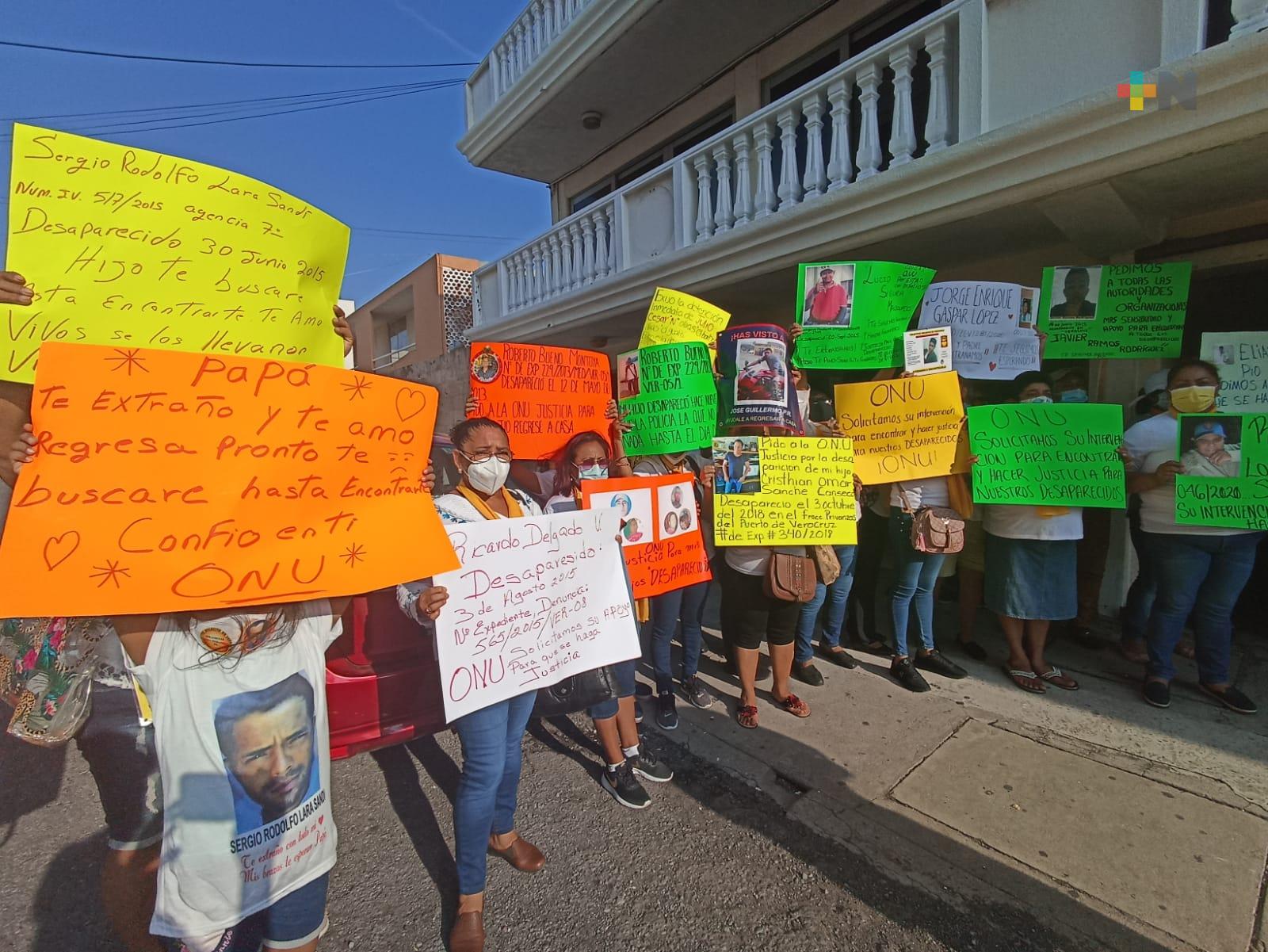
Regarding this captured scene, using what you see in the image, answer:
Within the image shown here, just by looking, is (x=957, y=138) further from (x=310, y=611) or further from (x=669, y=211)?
(x=310, y=611)

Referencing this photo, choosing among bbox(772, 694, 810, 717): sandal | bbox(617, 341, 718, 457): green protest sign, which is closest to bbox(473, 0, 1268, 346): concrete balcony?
bbox(617, 341, 718, 457): green protest sign

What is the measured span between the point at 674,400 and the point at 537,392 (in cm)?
78

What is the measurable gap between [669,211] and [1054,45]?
4037 mm

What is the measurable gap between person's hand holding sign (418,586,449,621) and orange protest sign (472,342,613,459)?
1326 millimetres

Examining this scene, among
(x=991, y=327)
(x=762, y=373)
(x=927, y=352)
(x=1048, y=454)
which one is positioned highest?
(x=991, y=327)

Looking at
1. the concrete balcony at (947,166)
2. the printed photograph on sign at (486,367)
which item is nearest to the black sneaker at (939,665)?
the concrete balcony at (947,166)

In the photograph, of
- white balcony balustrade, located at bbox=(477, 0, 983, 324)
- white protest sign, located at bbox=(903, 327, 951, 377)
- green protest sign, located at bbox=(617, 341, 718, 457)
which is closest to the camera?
green protest sign, located at bbox=(617, 341, 718, 457)

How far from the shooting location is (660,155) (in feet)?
31.4

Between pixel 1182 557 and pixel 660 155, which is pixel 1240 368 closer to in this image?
pixel 1182 557

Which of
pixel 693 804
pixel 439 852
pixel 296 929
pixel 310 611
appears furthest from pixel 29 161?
pixel 693 804

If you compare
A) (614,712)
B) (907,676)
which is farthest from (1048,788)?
(614,712)

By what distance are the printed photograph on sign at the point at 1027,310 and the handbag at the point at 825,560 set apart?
2.01 m

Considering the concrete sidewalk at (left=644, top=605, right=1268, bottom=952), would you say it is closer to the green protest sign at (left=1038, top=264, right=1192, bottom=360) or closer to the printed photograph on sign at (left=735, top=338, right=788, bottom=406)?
the printed photograph on sign at (left=735, top=338, right=788, bottom=406)

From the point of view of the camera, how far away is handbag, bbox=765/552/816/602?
332cm
